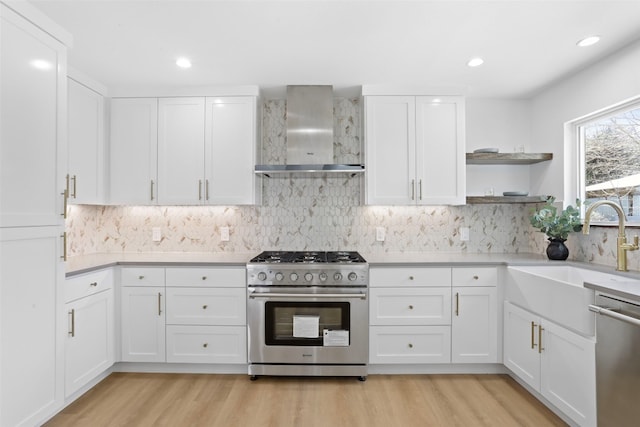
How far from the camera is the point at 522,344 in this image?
8.29 ft

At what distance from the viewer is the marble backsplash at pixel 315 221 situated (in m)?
3.40

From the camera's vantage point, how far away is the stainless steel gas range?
8.83 feet

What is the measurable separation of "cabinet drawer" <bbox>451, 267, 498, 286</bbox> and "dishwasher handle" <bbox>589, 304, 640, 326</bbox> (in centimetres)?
94

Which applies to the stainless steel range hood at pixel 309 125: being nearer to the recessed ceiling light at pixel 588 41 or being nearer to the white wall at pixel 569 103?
the recessed ceiling light at pixel 588 41

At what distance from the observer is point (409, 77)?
9.53ft

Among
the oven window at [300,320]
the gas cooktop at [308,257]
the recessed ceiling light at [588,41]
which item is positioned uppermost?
the recessed ceiling light at [588,41]

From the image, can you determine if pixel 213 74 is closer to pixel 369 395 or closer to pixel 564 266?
pixel 369 395


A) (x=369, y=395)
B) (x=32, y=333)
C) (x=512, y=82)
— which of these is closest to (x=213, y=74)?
(x=32, y=333)

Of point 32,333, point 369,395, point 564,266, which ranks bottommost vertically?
point 369,395

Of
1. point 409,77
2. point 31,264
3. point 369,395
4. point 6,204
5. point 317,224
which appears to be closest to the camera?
point 6,204

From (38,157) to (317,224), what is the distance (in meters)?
2.19

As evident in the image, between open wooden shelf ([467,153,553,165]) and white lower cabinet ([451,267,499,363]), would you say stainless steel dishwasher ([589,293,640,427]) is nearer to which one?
white lower cabinet ([451,267,499,363])

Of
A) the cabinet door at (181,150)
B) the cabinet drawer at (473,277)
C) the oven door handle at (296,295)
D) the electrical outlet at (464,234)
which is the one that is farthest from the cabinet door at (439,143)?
the cabinet door at (181,150)

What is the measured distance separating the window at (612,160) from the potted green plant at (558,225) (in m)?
0.18
